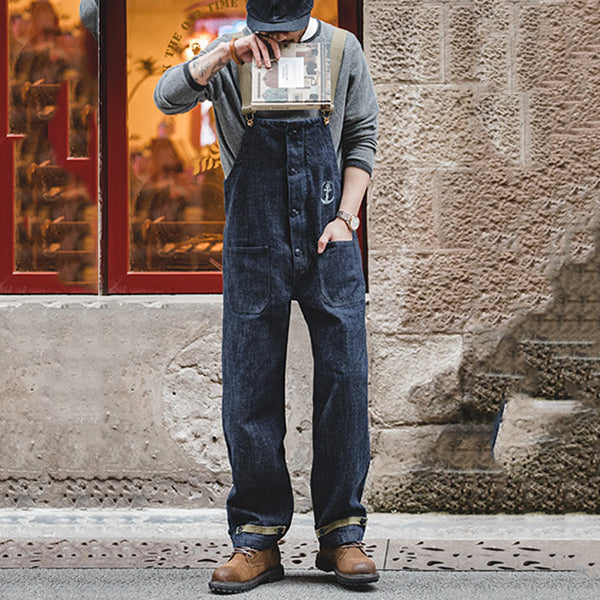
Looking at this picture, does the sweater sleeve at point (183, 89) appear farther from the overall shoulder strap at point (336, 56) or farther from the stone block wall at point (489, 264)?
the stone block wall at point (489, 264)

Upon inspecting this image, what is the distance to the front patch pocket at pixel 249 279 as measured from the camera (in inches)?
128

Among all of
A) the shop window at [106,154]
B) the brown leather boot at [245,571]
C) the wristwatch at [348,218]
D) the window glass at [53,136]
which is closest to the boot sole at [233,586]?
the brown leather boot at [245,571]

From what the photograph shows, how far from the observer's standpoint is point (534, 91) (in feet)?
14.8

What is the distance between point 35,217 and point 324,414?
2147 millimetres

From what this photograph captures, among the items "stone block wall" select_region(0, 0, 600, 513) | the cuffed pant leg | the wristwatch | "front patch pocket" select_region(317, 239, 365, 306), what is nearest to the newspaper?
the wristwatch

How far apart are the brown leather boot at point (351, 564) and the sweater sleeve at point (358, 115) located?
1.19m

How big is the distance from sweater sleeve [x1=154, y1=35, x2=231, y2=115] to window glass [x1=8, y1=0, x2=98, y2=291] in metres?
1.68

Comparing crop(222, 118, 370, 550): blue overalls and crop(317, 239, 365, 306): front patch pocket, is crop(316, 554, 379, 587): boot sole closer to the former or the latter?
crop(222, 118, 370, 550): blue overalls

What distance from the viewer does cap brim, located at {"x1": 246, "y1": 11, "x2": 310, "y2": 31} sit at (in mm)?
3137

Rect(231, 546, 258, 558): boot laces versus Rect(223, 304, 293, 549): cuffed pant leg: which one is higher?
→ Rect(223, 304, 293, 549): cuffed pant leg

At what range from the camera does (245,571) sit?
325 cm

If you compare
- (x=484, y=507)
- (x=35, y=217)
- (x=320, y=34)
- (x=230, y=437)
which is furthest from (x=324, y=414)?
(x=35, y=217)

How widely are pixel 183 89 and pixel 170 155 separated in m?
1.75

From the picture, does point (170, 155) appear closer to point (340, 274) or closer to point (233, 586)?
point (340, 274)
